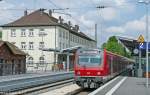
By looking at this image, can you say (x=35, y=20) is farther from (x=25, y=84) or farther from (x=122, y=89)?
(x=122, y=89)

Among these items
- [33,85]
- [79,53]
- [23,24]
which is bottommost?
[33,85]

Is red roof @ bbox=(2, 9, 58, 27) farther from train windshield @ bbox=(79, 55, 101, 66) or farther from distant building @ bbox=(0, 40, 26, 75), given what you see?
train windshield @ bbox=(79, 55, 101, 66)

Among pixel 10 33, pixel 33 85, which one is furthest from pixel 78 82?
pixel 10 33

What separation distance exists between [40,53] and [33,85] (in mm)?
58580

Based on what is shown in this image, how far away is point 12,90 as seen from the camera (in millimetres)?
25500

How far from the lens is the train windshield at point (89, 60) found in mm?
28234

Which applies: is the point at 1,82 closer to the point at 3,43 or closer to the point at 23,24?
the point at 3,43

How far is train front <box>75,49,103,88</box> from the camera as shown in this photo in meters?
27.8

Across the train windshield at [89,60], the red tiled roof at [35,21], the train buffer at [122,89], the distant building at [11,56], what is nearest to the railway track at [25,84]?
the train windshield at [89,60]

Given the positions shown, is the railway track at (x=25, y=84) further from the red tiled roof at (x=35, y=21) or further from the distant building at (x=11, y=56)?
the red tiled roof at (x=35, y=21)

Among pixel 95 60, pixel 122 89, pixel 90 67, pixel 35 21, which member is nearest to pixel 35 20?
pixel 35 21

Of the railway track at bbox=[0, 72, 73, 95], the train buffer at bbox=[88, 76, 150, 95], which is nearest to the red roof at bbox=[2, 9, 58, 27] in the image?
the railway track at bbox=[0, 72, 73, 95]

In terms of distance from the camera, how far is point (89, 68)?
28.0 m

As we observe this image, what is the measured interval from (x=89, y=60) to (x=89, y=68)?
640 mm
